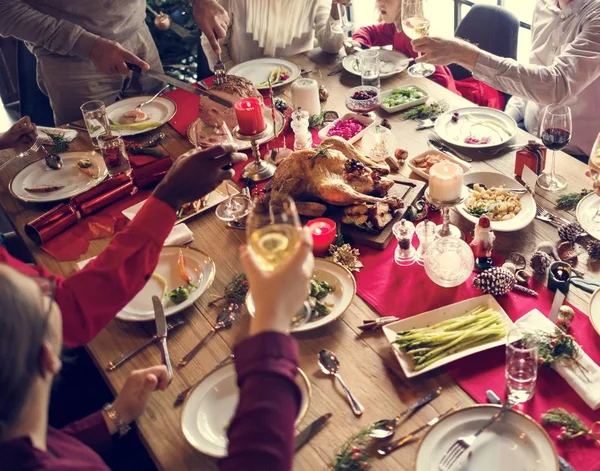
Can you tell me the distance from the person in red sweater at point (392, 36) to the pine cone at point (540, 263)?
4.00ft

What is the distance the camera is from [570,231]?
1721mm

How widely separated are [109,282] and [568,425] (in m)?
1.10

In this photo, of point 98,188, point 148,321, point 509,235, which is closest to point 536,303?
point 509,235

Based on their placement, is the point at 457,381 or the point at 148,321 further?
the point at 148,321

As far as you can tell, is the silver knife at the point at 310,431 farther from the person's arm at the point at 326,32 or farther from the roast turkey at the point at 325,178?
the person's arm at the point at 326,32

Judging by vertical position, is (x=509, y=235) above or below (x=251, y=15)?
below

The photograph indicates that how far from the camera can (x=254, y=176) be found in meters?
2.16

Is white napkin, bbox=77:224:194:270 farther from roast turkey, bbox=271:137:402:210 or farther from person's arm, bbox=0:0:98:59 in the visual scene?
person's arm, bbox=0:0:98:59

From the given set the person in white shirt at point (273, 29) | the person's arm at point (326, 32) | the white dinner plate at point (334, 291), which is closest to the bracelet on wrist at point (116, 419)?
the white dinner plate at point (334, 291)

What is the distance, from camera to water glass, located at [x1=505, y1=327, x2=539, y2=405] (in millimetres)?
1282

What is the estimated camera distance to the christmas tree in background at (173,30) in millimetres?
3826

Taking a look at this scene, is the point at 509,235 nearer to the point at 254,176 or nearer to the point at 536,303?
the point at 536,303

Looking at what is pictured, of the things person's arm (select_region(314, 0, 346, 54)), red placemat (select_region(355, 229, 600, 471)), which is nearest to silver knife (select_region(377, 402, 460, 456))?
red placemat (select_region(355, 229, 600, 471))

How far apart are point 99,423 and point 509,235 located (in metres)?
1.24
